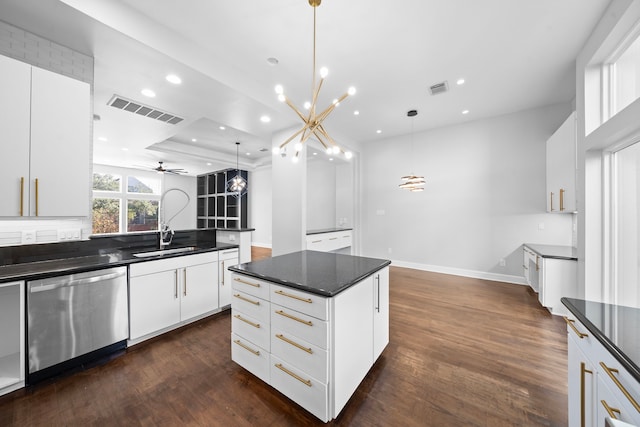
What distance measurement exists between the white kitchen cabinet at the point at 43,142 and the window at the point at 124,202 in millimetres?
7451

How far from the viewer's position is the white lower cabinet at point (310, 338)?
4.56 ft

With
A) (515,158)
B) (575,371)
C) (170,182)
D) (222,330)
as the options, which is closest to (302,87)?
(222,330)

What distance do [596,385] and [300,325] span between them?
4.39 ft

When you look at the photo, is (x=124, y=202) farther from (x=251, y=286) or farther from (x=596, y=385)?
(x=596, y=385)

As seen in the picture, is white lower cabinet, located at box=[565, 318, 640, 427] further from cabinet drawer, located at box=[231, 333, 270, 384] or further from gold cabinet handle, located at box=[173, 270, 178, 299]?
gold cabinet handle, located at box=[173, 270, 178, 299]

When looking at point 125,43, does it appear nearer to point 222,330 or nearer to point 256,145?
point 222,330

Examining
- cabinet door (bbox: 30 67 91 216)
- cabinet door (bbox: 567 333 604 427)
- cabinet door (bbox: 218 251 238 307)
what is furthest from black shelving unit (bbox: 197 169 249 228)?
cabinet door (bbox: 567 333 604 427)

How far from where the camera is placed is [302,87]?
327 cm

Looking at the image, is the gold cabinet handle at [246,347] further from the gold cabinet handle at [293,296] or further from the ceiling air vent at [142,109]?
the ceiling air vent at [142,109]

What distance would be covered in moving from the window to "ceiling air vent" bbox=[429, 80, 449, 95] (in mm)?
9617

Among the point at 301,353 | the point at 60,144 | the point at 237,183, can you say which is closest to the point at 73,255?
the point at 60,144

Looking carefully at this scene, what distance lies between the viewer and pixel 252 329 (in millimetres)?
1765

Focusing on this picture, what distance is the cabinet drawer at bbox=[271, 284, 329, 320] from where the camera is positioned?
137cm

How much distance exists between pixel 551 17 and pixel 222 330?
4529mm
